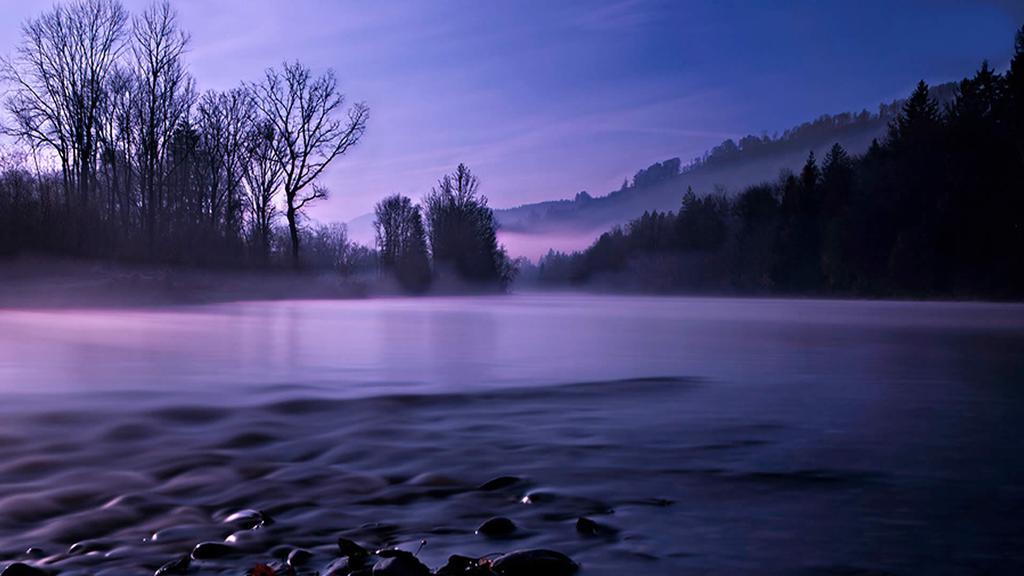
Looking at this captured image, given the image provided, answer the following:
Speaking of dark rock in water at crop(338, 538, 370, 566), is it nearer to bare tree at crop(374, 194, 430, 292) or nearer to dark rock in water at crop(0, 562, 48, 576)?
dark rock in water at crop(0, 562, 48, 576)

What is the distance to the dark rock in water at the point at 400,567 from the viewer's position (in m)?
1.39

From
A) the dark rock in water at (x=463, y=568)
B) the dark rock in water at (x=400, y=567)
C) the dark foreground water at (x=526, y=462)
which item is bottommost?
the dark foreground water at (x=526, y=462)

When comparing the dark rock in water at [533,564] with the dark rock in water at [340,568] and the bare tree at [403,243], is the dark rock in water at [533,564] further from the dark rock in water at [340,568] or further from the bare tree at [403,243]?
the bare tree at [403,243]

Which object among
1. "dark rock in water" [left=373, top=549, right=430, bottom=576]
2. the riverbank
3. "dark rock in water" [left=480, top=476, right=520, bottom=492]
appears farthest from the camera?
the riverbank

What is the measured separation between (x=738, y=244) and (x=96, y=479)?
2377 inches

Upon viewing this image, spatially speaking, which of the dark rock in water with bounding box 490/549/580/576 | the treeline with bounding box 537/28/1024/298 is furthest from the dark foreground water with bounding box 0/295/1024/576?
the treeline with bounding box 537/28/1024/298

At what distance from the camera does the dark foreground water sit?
1.75 metres

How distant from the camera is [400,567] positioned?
1.41m

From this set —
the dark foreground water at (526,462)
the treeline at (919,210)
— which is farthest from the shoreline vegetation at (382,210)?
the dark foreground water at (526,462)

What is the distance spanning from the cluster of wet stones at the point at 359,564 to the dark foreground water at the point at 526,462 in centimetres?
5

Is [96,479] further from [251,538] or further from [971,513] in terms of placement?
[971,513]

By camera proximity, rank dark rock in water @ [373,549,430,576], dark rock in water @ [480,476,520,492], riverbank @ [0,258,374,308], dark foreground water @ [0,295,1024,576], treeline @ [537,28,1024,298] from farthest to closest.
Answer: treeline @ [537,28,1024,298] → riverbank @ [0,258,374,308] → dark rock in water @ [480,476,520,492] → dark foreground water @ [0,295,1024,576] → dark rock in water @ [373,549,430,576]

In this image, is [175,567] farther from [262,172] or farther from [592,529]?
[262,172]

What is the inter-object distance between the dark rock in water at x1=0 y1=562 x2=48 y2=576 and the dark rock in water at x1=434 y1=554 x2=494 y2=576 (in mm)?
883
